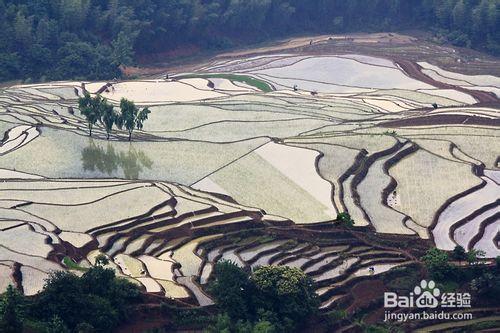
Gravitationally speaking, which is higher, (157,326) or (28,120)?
(28,120)

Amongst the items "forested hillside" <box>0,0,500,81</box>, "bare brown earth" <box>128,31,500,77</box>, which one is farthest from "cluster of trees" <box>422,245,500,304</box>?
"forested hillside" <box>0,0,500,81</box>

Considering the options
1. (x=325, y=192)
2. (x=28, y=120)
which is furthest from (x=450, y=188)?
(x=28, y=120)

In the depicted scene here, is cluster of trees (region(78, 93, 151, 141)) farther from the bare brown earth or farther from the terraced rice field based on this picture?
the bare brown earth

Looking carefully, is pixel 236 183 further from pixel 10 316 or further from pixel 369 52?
pixel 369 52

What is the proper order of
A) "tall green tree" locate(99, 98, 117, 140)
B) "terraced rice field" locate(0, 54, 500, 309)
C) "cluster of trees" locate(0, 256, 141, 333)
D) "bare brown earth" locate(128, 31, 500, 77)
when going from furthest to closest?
"bare brown earth" locate(128, 31, 500, 77) → "tall green tree" locate(99, 98, 117, 140) → "terraced rice field" locate(0, 54, 500, 309) → "cluster of trees" locate(0, 256, 141, 333)

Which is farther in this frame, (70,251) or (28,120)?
(28,120)

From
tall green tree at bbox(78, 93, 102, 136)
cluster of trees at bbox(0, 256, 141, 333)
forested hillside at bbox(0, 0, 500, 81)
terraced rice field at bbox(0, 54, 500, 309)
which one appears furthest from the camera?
forested hillside at bbox(0, 0, 500, 81)

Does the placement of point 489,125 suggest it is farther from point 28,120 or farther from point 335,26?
point 335,26
